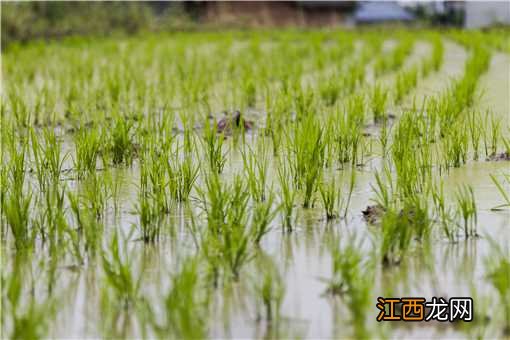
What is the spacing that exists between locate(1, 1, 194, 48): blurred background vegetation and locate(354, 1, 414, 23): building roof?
42.1 feet

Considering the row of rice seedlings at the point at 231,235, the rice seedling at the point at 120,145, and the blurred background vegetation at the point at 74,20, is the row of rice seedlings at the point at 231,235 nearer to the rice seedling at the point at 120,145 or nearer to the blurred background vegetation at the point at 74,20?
the rice seedling at the point at 120,145

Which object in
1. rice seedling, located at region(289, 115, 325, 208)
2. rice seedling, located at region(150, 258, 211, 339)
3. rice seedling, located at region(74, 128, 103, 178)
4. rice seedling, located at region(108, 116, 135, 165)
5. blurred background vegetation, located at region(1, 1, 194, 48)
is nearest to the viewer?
rice seedling, located at region(150, 258, 211, 339)

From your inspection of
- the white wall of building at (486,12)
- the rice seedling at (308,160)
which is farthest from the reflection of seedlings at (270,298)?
the white wall of building at (486,12)

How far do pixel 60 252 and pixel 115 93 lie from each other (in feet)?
10.6

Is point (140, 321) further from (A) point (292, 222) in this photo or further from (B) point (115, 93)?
(B) point (115, 93)

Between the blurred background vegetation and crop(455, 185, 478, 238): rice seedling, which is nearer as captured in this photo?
crop(455, 185, 478, 238): rice seedling

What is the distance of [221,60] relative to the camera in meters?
8.66

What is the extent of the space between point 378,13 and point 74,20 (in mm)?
18693

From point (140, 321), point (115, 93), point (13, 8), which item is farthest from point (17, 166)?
point (13, 8)

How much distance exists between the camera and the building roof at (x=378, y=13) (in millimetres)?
32344

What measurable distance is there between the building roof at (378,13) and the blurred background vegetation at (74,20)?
12.8 meters

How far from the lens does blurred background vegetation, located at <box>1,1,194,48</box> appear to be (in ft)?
41.1

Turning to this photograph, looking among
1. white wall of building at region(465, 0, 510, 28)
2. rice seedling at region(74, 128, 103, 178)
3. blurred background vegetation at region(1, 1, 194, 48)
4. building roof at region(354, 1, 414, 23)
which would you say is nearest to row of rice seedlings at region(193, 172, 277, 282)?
rice seedling at region(74, 128, 103, 178)

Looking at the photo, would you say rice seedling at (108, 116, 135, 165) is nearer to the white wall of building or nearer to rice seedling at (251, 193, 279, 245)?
rice seedling at (251, 193, 279, 245)
